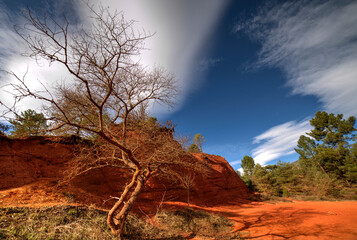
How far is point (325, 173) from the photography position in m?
24.1

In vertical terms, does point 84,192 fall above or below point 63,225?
above

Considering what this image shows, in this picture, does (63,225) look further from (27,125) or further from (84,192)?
(84,192)

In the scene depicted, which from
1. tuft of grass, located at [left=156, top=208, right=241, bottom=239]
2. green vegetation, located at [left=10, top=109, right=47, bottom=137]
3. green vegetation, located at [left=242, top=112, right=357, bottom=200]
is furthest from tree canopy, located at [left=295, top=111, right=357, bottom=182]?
green vegetation, located at [left=10, top=109, right=47, bottom=137]

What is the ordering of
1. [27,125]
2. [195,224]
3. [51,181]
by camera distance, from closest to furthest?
[27,125], [51,181], [195,224]

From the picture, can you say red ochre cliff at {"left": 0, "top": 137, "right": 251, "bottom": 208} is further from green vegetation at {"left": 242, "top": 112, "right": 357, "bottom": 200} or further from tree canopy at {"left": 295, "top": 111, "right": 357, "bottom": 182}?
tree canopy at {"left": 295, "top": 111, "right": 357, "bottom": 182}

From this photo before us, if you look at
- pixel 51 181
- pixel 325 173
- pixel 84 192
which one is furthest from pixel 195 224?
pixel 325 173

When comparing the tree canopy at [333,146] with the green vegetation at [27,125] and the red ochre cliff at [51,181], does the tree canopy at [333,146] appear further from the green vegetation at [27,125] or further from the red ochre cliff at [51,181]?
the green vegetation at [27,125]

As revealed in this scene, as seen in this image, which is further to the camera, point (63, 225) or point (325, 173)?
point (325, 173)

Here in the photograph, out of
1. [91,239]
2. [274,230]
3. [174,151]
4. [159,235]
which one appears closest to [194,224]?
[159,235]

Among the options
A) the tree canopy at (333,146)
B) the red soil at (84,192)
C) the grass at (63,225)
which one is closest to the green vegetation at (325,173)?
the tree canopy at (333,146)

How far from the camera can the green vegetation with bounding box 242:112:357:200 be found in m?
20.1

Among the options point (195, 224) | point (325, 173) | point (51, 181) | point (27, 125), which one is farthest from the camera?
point (325, 173)

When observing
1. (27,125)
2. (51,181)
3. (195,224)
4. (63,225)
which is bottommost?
(195,224)

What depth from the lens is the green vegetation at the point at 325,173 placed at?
2014cm
